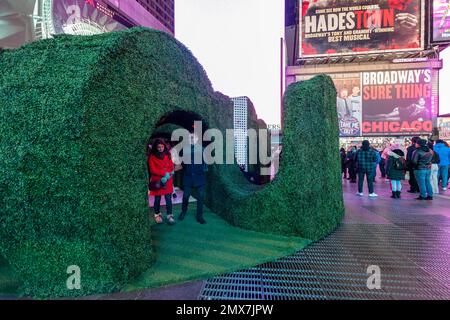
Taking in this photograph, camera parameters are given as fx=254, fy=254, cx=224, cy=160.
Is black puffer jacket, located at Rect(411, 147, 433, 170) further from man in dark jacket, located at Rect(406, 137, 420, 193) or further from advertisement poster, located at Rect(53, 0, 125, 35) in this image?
advertisement poster, located at Rect(53, 0, 125, 35)

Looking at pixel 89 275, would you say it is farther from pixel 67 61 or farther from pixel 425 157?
pixel 425 157

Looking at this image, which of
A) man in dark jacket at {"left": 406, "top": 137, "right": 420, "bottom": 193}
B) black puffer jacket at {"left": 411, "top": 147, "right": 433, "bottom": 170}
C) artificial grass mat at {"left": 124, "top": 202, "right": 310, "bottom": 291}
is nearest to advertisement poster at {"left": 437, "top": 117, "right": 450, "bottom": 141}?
man in dark jacket at {"left": 406, "top": 137, "right": 420, "bottom": 193}

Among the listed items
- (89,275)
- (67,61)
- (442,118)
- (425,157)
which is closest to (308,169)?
(89,275)

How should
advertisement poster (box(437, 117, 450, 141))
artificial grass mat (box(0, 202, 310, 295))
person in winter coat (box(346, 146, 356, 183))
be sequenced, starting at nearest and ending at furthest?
artificial grass mat (box(0, 202, 310, 295)) < person in winter coat (box(346, 146, 356, 183)) < advertisement poster (box(437, 117, 450, 141))

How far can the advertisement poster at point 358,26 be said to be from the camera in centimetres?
2323

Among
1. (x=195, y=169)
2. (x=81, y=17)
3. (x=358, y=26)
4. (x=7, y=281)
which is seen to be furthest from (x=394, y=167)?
(x=81, y=17)

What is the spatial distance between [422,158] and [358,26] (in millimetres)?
21583

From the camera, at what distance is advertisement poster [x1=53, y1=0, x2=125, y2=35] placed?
19.2 meters

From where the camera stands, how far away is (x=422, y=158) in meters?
Answer: 8.06

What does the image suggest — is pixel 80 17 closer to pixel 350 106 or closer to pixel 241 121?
pixel 241 121

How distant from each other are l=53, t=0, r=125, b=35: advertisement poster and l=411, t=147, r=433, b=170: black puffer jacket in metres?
23.2

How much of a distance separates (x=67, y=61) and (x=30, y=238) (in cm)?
213

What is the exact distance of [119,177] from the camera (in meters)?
3.16

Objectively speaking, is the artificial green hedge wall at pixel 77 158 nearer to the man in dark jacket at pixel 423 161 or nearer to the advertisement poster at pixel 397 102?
the man in dark jacket at pixel 423 161
